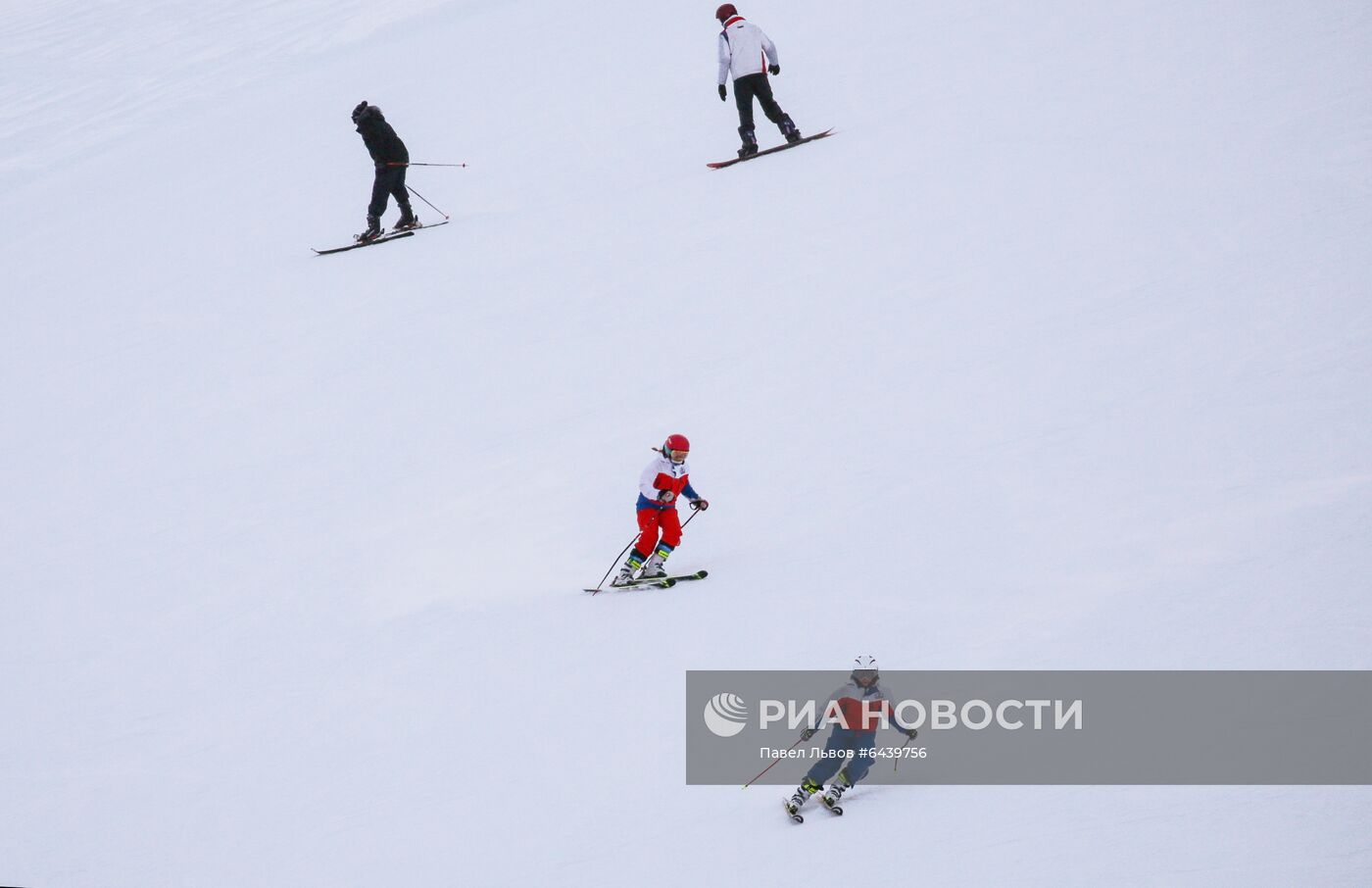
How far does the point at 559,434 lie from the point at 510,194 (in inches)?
235

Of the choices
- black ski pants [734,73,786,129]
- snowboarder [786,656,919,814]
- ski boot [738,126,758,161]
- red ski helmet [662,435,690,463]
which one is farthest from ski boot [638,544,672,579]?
ski boot [738,126,758,161]

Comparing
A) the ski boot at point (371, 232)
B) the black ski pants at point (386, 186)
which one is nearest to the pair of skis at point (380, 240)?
the ski boot at point (371, 232)

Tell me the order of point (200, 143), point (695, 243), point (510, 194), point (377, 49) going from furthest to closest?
point (377, 49) < point (200, 143) < point (510, 194) < point (695, 243)

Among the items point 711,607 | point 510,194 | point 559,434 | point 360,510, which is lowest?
point 711,607

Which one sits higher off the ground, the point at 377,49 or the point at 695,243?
the point at 377,49

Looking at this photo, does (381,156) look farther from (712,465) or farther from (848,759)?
(848,759)

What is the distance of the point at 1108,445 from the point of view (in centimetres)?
709

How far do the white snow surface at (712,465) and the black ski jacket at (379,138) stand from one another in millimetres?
1112

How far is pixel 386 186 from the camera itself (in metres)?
12.1

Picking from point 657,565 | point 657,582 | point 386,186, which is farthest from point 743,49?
point 657,582

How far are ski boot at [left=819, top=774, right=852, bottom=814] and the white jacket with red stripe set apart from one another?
8102 mm

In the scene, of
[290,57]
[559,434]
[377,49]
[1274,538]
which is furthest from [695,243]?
[290,57]

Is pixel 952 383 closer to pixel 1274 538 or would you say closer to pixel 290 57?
pixel 1274 538

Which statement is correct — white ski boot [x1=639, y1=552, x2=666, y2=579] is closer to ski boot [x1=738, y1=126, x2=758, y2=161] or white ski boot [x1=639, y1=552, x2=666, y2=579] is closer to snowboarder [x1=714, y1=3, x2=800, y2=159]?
snowboarder [x1=714, y1=3, x2=800, y2=159]
